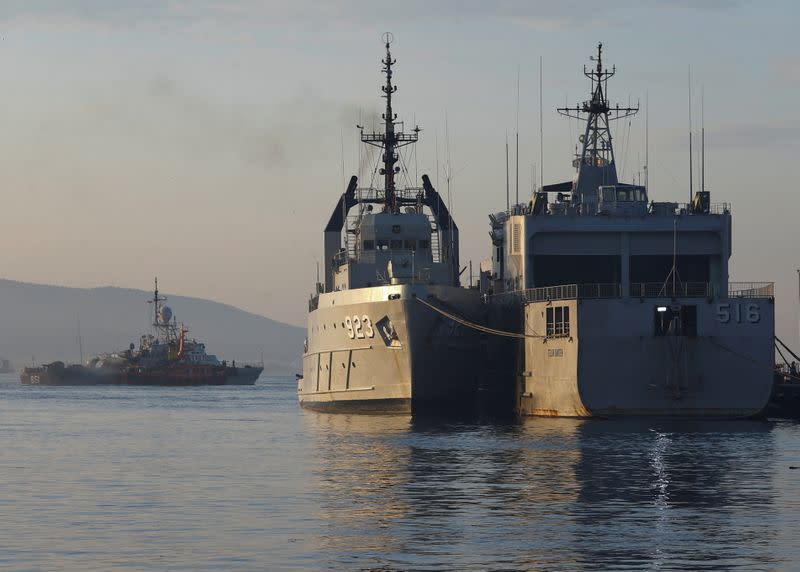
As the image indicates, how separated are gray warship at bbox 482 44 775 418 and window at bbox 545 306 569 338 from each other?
0.06m

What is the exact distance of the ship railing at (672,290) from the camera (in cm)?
5634

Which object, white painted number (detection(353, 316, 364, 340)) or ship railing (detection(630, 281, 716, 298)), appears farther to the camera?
white painted number (detection(353, 316, 364, 340))

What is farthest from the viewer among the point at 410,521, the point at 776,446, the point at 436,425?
the point at 436,425

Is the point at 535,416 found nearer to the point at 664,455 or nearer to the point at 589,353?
the point at 589,353

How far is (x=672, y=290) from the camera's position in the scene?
59656 mm

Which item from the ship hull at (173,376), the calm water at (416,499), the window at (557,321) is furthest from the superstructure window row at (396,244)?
the ship hull at (173,376)

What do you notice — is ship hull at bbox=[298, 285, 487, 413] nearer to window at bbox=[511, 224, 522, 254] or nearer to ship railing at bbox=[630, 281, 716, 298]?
window at bbox=[511, 224, 522, 254]

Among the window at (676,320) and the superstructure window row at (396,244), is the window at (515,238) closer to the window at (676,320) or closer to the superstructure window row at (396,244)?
the superstructure window row at (396,244)

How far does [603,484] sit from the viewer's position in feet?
118

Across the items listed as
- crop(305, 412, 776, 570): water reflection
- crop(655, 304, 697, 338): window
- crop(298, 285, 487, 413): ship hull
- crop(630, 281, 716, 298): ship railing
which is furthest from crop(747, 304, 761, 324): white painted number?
crop(298, 285, 487, 413): ship hull

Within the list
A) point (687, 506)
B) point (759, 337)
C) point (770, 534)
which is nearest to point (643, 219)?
point (759, 337)

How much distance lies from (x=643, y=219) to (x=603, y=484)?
2823cm

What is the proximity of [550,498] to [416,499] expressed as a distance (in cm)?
292

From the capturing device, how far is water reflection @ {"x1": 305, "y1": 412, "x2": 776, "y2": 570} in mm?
25203
